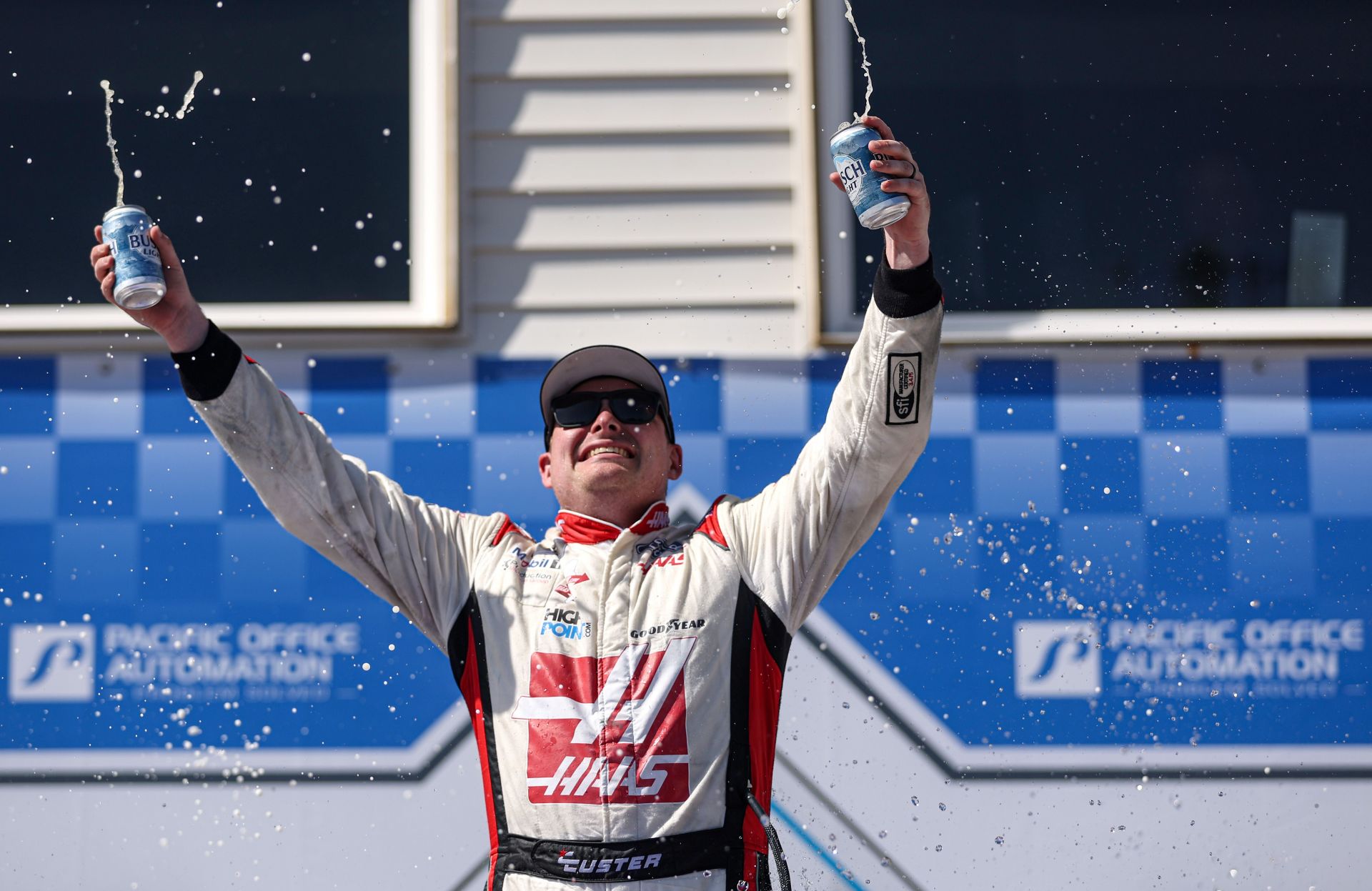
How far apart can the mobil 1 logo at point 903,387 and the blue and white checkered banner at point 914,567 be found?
1479 millimetres

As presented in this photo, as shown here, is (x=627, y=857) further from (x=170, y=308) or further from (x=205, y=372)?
(x=170, y=308)

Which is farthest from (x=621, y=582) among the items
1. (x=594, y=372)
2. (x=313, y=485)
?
(x=313, y=485)

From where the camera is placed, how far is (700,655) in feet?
7.02

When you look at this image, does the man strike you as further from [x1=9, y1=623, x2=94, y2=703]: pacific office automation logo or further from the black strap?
[x1=9, y1=623, x2=94, y2=703]: pacific office automation logo

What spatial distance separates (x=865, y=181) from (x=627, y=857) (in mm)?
1186

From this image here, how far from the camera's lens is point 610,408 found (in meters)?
2.34

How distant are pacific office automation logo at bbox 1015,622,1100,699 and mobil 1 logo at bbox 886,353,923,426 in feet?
5.48

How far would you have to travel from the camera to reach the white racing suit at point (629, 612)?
6.84 feet

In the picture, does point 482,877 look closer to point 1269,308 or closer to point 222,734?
point 222,734

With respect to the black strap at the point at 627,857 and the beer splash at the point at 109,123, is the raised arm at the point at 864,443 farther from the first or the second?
the beer splash at the point at 109,123

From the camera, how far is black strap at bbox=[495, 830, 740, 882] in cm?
205

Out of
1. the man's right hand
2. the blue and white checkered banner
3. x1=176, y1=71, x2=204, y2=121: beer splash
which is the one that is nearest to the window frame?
the blue and white checkered banner

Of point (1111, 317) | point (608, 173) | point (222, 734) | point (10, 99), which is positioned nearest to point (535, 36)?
point (608, 173)

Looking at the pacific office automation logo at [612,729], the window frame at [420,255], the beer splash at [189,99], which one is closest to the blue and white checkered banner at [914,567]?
the window frame at [420,255]
